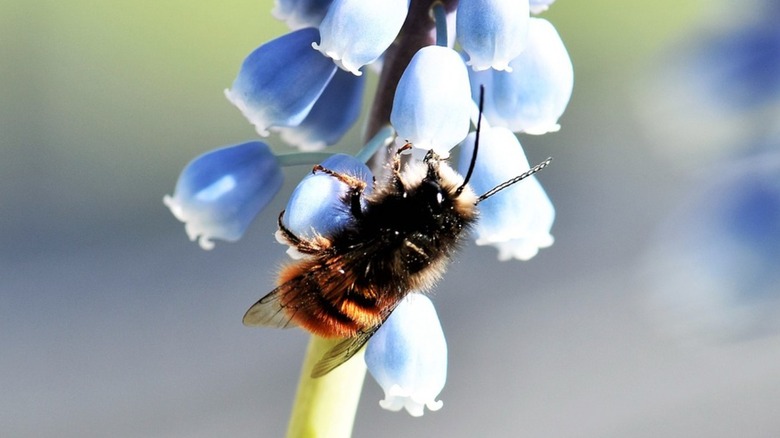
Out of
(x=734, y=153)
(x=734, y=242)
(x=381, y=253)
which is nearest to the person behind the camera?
(x=381, y=253)

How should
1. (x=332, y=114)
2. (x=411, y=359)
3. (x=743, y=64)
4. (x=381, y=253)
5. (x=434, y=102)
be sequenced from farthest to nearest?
(x=743, y=64) → (x=332, y=114) → (x=381, y=253) → (x=411, y=359) → (x=434, y=102)

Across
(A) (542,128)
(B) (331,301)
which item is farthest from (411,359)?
(A) (542,128)

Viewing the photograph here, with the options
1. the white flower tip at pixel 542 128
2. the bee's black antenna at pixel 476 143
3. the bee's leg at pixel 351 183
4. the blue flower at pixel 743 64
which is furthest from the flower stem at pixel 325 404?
the blue flower at pixel 743 64

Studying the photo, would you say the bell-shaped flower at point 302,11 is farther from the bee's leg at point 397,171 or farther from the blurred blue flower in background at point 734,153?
the blurred blue flower in background at point 734,153

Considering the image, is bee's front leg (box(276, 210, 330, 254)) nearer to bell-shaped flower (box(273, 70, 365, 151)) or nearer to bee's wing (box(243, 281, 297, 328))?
bee's wing (box(243, 281, 297, 328))

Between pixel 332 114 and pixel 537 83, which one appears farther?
pixel 332 114

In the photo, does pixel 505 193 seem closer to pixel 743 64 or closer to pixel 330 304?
pixel 330 304

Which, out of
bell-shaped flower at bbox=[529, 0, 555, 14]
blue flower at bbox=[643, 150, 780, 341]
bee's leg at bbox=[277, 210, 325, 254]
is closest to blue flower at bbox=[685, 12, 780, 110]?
blue flower at bbox=[643, 150, 780, 341]

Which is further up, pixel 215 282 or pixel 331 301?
pixel 215 282

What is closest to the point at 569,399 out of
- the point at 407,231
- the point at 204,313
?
the point at 204,313
